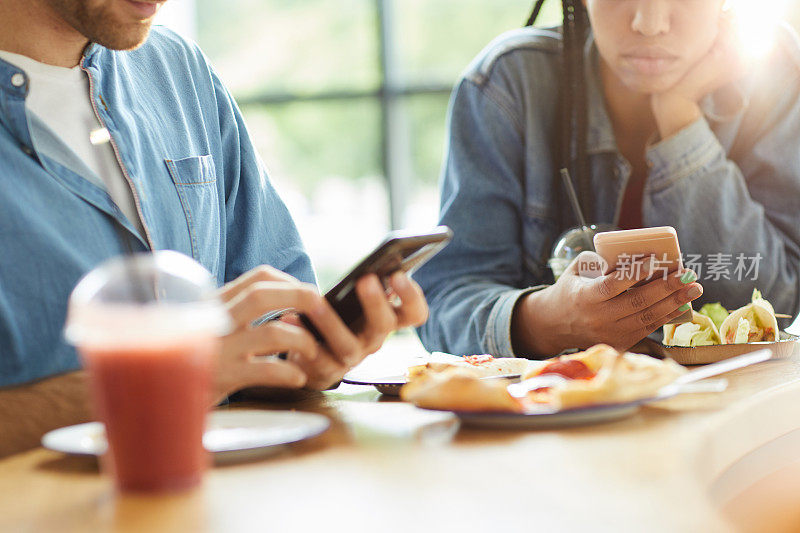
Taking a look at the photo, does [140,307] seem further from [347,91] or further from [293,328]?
[347,91]

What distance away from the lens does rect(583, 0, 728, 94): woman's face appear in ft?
5.86

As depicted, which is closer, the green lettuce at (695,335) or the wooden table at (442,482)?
the wooden table at (442,482)

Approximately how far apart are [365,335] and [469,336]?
723 millimetres

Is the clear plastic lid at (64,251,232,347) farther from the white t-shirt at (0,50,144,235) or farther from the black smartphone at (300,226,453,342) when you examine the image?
the white t-shirt at (0,50,144,235)

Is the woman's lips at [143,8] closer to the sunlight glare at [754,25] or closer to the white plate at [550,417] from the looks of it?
the white plate at [550,417]

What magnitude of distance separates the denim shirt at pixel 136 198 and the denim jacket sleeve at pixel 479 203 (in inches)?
16.3

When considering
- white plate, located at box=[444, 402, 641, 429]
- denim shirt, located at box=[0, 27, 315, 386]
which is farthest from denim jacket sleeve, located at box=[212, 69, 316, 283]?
white plate, located at box=[444, 402, 641, 429]

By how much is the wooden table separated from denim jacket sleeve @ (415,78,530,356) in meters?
0.89

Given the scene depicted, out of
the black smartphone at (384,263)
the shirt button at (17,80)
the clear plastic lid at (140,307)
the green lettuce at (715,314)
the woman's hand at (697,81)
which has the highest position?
the shirt button at (17,80)

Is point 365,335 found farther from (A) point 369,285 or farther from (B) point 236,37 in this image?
(B) point 236,37

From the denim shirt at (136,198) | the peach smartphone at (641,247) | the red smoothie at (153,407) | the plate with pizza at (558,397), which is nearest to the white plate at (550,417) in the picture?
the plate with pizza at (558,397)

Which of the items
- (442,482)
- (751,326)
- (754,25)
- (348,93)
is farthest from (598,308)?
(348,93)

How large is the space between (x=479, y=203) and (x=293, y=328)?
1.06 m

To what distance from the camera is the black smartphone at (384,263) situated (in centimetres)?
96
